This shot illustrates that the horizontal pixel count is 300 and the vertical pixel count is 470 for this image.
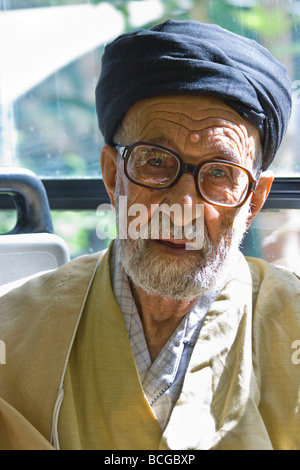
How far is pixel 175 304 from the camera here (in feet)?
5.05

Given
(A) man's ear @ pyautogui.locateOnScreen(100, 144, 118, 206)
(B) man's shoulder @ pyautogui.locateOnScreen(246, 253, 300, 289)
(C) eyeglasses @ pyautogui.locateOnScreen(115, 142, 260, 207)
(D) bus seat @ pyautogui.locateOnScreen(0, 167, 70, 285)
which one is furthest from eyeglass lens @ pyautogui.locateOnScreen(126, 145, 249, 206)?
(D) bus seat @ pyautogui.locateOnScreen(0, 167, 70, 285)

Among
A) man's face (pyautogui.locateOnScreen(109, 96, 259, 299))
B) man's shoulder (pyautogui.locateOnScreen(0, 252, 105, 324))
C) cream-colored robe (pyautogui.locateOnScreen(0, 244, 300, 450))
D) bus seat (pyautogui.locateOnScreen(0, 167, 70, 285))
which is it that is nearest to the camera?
cream-colored robe (pyautogui.locateOnScreen(0, 244, 300, 450))

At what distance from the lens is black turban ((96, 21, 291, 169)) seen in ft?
4.74

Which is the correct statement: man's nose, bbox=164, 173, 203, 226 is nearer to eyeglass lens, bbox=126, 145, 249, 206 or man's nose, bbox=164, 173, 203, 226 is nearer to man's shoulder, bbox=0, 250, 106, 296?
eyeglass lens, bbox=126, 145, 249, 206

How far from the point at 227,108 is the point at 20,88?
3.86 ft

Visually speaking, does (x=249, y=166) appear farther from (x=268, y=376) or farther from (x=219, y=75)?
(x=268, y=376)

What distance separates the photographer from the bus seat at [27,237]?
1.84m

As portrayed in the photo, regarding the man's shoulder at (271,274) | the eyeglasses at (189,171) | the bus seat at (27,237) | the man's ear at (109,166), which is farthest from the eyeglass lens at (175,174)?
the bus seat at (27,237)

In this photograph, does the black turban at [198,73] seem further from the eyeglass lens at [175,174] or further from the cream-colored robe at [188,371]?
the cream-colored robe at [188,371]

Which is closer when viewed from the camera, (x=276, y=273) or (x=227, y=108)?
(x=227, y=108)

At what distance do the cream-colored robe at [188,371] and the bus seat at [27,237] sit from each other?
0.23 m

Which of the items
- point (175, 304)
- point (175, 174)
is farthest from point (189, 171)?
point (175, 304)

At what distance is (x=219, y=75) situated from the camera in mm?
1445

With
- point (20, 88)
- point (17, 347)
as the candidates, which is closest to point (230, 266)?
point (17, 347)
